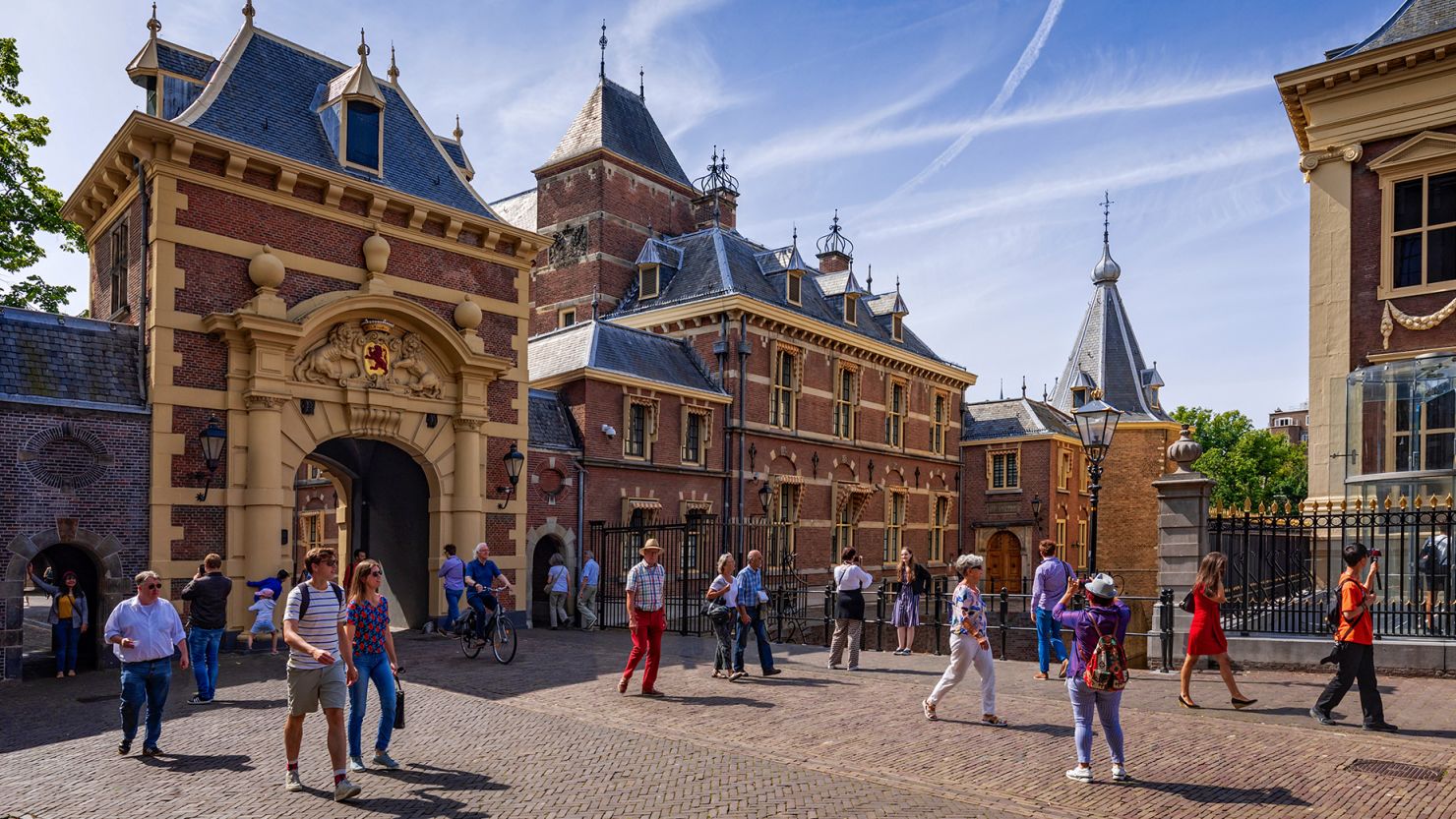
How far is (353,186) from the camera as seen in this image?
1652 centimetres

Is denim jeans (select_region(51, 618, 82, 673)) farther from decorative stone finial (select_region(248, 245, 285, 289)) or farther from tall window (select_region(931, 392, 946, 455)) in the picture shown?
tall window (select_region(931, 392, 946, 455))

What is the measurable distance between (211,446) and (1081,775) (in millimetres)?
12636

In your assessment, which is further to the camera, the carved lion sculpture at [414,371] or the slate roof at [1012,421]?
the slate roof at [1012,421]

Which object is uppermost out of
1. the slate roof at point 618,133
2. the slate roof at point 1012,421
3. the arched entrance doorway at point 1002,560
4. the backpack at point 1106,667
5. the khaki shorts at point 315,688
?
the slate roof at point 618,133

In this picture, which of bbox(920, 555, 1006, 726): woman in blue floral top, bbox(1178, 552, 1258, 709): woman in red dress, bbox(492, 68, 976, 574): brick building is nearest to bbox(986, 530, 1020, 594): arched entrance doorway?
bbox(492, 68, 976, 574): brick building

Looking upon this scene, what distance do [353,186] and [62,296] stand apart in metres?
10.4

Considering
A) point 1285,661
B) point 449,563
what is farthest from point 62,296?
point 1285,661

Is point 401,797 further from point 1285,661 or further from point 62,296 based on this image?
point 62,296

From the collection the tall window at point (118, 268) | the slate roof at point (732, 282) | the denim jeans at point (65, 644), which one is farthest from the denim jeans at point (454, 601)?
the slate roof at point (732, 282)

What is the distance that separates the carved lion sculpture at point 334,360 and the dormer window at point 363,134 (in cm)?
307

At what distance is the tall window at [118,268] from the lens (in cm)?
1582

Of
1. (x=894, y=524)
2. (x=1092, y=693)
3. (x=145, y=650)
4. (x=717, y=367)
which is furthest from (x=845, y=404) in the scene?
(x=145, y=650)

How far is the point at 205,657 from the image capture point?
416 inches

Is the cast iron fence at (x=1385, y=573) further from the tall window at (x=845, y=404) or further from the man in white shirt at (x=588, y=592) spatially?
the tall window at (x=845, y=404)
